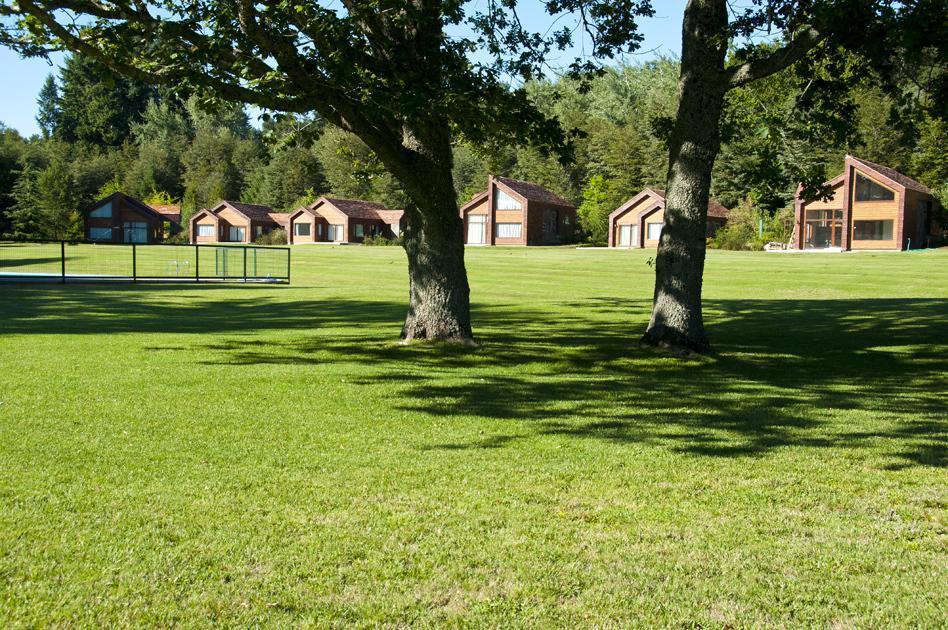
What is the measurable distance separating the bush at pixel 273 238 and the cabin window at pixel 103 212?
1442cm

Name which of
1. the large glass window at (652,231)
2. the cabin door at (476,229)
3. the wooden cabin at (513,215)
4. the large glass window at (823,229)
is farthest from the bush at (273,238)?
the large glass window at (823,229)

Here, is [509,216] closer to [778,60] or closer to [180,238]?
[180,238]

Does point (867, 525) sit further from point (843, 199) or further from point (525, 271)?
point (843, 199)

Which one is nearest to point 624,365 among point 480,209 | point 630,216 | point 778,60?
point 778,60

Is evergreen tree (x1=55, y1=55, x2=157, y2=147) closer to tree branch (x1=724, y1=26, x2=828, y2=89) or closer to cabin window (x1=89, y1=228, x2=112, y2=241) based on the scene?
cabin window (x1=89, y1=228, x2=112, y2=241)

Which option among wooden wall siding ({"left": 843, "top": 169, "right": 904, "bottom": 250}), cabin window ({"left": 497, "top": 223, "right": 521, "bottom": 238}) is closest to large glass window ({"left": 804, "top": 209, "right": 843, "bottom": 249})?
wooden wall siding ({"left": 843, "top": 169, "right": 904, "bottom": 250})

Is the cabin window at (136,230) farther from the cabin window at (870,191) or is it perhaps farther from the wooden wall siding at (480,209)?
the cabin window at (870,191)

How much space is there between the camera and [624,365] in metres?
13.2

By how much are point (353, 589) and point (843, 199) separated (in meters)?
69.1

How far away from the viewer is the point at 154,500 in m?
5.77

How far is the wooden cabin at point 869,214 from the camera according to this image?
63875 millimetres

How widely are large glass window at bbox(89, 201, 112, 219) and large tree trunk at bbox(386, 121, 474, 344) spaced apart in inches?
3216

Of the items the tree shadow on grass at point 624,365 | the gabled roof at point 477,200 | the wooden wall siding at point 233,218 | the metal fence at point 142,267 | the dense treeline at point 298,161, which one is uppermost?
the dense treeline at point 298,161

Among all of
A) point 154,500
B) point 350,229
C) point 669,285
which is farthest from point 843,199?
point 154,500
